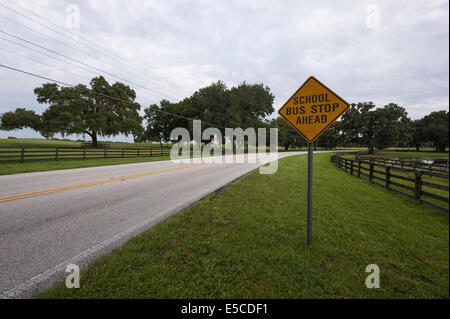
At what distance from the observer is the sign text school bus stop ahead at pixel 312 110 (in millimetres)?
2863

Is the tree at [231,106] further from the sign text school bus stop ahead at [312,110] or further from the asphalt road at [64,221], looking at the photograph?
the sign text school bus stop ahead at [312,110]

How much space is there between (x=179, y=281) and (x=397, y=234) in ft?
13.0

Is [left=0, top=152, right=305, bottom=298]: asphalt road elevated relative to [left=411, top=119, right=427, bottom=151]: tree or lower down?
lower down

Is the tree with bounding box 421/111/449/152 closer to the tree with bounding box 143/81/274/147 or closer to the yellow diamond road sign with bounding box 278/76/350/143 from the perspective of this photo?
the yellow diamond road sign with bounding box 278/76/350/143

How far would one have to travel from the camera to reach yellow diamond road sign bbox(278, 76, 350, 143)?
2.86m

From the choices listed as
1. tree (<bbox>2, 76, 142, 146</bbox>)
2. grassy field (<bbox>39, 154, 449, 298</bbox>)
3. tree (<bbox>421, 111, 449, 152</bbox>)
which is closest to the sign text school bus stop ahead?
grassy field (<bbox>39, 154, 449, 298</bbox>)

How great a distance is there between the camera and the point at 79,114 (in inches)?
1187

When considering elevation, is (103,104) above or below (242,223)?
above

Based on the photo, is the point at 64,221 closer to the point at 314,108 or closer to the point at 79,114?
the point at 314,108

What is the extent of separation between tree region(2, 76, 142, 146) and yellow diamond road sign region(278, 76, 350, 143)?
1131 inches

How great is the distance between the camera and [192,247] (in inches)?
115

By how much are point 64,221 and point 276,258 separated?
4421 millimetres
